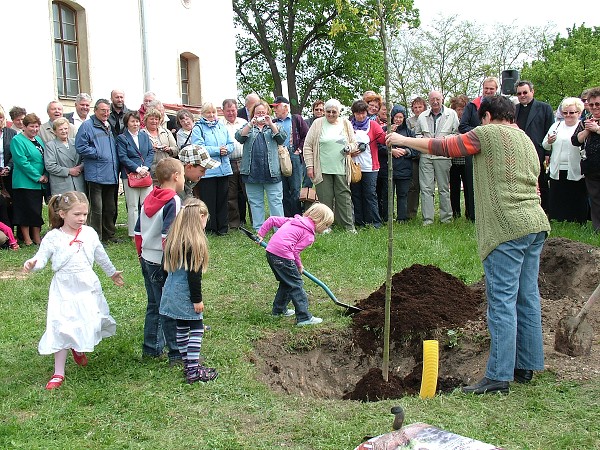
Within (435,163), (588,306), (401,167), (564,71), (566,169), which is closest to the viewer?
(588,306)

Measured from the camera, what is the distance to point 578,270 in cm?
777

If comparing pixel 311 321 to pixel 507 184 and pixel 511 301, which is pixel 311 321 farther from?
pixel 507 184

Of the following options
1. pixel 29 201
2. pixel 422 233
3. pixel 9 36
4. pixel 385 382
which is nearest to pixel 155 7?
pixel 9 36

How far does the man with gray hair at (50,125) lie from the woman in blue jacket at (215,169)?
2.06 metres

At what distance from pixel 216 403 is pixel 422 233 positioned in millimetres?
6474

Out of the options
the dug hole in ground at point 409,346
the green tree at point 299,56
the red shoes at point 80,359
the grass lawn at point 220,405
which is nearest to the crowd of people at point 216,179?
the red shoes at point 80,359

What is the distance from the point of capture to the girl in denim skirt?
17.4ft

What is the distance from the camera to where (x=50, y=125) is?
1105cm

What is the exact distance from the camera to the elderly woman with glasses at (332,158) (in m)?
11.3

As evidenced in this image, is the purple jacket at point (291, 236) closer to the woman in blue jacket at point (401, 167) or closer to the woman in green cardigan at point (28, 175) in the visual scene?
the woman in green cardigan at point (28, 175)

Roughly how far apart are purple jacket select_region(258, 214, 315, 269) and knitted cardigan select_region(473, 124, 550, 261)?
7.13 ft

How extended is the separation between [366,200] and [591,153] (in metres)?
3.68

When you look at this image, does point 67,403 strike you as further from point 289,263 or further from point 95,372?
point 289,263

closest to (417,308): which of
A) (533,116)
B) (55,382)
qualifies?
(55,382)
